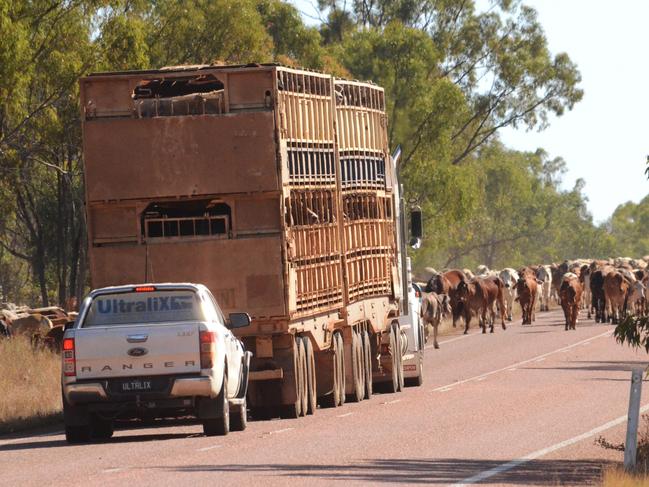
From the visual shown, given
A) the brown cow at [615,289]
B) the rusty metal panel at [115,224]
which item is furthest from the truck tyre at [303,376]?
the brown cow at [615,289]

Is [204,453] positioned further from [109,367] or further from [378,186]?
[378,186]

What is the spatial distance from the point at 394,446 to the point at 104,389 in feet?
10.7

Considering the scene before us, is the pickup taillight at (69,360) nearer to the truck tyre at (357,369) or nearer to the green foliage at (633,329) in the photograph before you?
the green foliage at (633,329)

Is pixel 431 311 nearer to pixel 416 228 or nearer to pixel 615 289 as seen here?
pixel 615 289

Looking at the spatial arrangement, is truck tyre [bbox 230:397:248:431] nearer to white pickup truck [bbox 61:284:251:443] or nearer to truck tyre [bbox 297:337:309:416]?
white pickup truck [bbox 61:284:251:443]

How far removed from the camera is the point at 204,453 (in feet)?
58.4

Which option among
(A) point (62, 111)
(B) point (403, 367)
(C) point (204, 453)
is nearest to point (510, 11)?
(A) point (62, 111)

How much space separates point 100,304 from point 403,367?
12.1m

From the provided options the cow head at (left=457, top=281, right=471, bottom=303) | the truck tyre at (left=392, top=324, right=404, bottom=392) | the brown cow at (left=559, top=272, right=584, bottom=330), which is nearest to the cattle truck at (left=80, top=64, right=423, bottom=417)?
the truck tyre at (left=392, top=324, right=404, bottom=392)

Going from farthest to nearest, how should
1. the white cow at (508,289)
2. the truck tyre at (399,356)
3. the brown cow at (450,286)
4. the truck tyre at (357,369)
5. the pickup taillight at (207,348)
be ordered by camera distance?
1. the white cow at (508,289)
2. the brown cow at (450,286)
3. the truck tyre at (399,356)
4. the truck tyre at (357,369)
5. the pickup taillight at (207,348)

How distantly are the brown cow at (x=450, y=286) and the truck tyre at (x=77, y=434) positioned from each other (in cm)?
3716

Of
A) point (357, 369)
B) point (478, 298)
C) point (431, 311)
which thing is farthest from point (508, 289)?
point (357, 369)

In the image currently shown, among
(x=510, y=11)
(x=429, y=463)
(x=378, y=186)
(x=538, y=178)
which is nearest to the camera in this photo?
(x=429, y=463)

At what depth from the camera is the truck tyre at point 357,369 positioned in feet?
89.6
